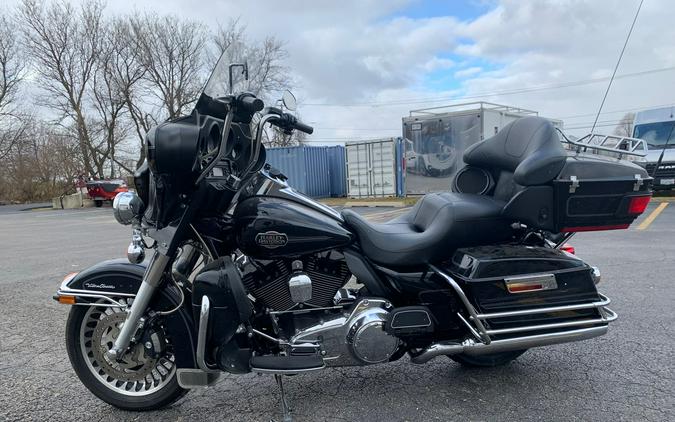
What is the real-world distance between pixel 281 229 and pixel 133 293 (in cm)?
97

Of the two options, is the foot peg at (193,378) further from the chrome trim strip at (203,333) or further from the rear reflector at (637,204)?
the rear reflector at (637,204)

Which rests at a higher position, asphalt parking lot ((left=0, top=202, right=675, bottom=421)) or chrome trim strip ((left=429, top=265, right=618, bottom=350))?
chrome trim strip ((left=429, top=265, right=618, bottom=350))

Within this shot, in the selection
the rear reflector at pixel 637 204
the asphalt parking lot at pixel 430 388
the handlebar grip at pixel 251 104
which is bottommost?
the asphalt parking lot at pixel 430 388

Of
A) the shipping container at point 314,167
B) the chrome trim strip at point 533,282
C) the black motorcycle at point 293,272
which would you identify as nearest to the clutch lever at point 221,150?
the black motorcycle at point 293,272

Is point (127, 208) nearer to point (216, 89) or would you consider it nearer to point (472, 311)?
point (216, 89)

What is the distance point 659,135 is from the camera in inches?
552

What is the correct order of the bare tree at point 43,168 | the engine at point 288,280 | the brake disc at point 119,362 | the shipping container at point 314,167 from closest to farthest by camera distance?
the engine at point 288,280 < the brake disc at point 119,362 < the shipping container at point 314,167 < the bare tree at point 43,168

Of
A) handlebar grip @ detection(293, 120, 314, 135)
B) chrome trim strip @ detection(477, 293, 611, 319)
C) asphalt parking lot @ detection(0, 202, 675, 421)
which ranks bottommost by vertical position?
asphalt parking lot @ detection(0, 202, 675, 421)

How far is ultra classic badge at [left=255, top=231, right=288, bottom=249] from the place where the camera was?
2.36m

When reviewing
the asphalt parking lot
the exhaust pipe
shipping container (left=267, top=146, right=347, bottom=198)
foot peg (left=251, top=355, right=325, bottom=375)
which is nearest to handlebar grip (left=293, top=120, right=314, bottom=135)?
foot peg (left=251, top=355, right=325, bottom=375)

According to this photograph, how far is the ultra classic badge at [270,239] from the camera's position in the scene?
7.73 ft

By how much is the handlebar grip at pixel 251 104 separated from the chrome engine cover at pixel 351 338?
1.17 m

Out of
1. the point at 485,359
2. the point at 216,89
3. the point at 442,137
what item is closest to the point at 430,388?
the point at 485,359

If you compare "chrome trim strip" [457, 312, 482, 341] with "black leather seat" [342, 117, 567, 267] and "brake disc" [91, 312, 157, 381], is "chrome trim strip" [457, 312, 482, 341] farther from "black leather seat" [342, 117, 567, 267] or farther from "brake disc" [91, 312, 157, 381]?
"brake disc" [91, 312, 157, 381]
